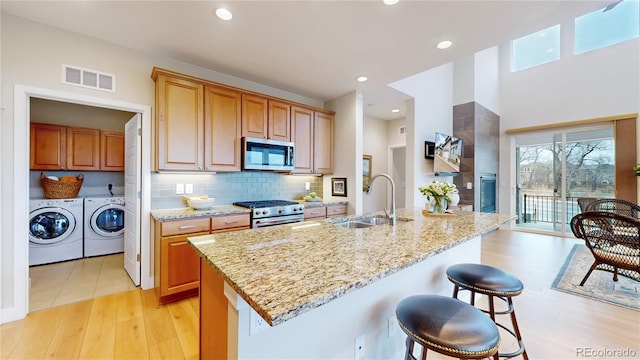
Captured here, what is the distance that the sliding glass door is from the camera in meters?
4.91

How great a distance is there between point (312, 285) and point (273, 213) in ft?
7.62

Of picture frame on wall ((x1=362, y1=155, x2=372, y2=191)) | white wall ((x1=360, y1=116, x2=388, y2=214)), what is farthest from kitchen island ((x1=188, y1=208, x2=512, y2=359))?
white wall ((x1=360, y1=116, x2=388, y2=214))

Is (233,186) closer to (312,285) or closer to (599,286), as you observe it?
(312,285)

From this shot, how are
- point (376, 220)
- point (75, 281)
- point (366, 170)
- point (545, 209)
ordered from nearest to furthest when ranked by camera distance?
1. point (376, 220)
2. point (75, 281)
3. point (366, 170)
4. point (545, 209)

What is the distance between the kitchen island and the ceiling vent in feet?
7.43

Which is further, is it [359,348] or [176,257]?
[176,257]

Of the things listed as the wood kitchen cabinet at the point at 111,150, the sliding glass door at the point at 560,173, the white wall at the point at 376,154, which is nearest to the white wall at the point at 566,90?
the sliding glass door at the point at 560,173

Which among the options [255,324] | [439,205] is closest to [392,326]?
[255,324]

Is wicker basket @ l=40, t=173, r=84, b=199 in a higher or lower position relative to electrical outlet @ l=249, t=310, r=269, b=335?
higher

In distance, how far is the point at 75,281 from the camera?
290 centimetres

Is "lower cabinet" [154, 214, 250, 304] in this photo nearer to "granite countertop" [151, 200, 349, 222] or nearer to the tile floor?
"granite countertop" [151, 200, 349, 222]

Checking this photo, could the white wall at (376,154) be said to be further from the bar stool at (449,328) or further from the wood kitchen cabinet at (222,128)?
the bar stool at (449,328)

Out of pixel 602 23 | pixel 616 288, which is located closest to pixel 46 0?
pixel 616 288

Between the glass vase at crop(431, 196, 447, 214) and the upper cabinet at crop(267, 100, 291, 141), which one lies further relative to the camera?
the upper cabinet at crop(267, 100, 291, 141)
